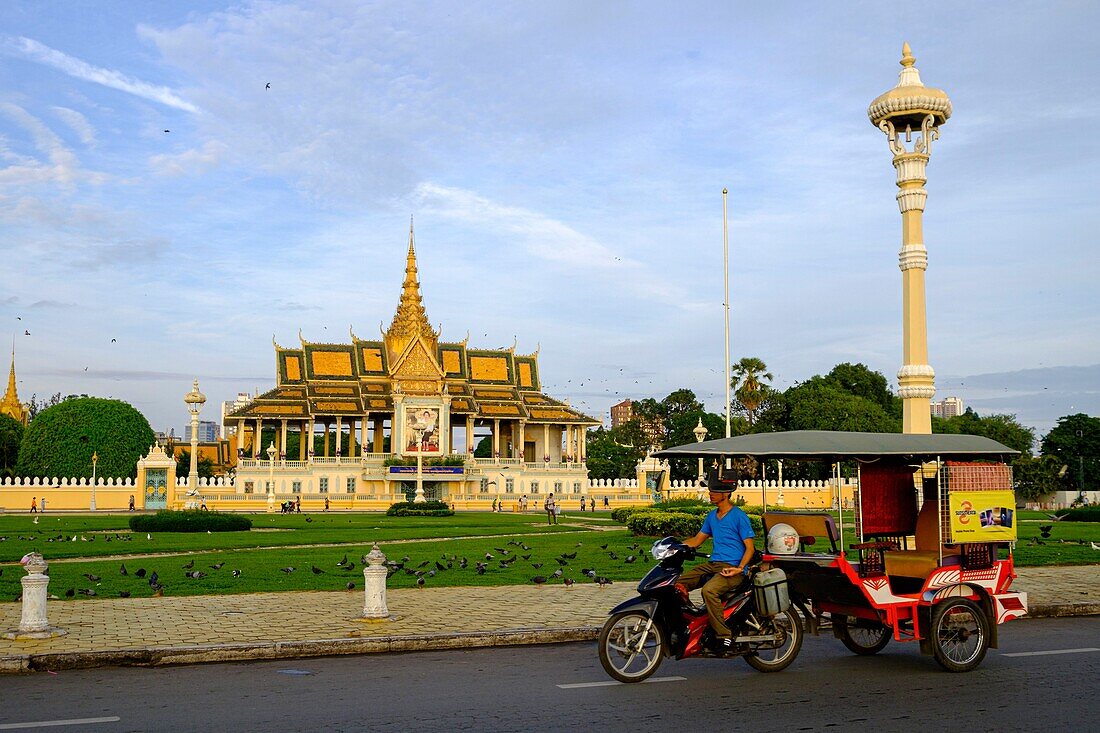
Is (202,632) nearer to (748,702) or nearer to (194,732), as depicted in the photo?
(194,732)

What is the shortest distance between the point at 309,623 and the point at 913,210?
20474 mm

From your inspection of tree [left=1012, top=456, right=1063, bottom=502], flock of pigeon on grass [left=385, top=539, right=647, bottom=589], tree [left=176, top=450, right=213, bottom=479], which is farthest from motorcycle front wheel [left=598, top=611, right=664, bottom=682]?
tree [left=176, top=450, right=213, bottom=479]

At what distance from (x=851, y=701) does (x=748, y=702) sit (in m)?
0.83

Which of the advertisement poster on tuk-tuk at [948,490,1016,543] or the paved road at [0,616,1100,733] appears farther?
the advertisement poster on tuk-tuk at [948,490,1016,543]

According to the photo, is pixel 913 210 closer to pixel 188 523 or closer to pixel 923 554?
pixel 923 554

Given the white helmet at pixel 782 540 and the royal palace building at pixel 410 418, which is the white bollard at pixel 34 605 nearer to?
the white helmet at pixel 782 540

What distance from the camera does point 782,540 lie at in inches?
380

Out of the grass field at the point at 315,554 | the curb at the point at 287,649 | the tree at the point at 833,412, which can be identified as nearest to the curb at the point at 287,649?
the curb at the point at 287,649

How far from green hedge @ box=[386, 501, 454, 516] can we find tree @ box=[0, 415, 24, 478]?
44150mm

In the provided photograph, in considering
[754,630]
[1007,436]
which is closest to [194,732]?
[754,630]

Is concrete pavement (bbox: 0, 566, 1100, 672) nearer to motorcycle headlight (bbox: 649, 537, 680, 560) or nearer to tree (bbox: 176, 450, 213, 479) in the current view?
motorcycle headlight (bbox: 649, 537, 680, 560)

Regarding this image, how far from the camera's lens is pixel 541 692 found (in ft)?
27.1

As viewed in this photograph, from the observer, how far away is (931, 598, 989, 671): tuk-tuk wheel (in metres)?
9.23

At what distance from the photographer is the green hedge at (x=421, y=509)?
152 feet
